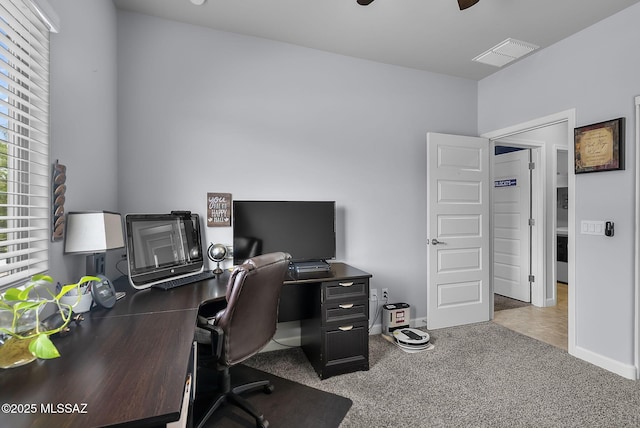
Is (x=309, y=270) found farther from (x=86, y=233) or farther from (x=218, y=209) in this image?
(x=86, y=233)

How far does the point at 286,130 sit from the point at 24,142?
1.85 metres

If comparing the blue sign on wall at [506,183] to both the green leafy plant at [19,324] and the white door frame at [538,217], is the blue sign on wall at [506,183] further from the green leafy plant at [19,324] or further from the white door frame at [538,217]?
the green leafy plant at [19,324]

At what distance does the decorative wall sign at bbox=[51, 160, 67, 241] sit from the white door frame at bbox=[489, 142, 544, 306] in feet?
14.9

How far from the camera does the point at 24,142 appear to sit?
1393 millimetres

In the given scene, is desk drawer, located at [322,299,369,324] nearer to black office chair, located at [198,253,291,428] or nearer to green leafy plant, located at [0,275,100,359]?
black office chair, located at [198,253,291,428]

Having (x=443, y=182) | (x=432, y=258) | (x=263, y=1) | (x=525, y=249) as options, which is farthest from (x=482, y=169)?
(x=263, y=1)

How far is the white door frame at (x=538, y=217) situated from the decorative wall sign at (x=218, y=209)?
143 inches

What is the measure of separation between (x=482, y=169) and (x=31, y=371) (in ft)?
12.8

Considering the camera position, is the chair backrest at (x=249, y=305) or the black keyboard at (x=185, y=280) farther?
the black keyboard at (x=185, y=280)

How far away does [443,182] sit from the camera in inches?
130

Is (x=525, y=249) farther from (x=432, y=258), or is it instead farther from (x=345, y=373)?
(x=345, y=373)

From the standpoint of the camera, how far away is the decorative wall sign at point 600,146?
236cm

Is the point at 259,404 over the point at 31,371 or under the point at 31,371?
under

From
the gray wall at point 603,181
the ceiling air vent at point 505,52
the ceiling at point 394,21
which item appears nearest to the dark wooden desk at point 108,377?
the ceiling at point 394,21
